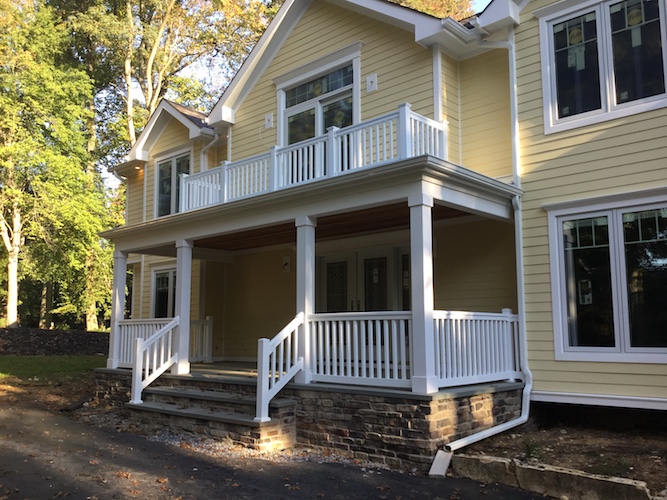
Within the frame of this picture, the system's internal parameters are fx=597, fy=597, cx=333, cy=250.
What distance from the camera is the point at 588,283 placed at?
8.16 metres

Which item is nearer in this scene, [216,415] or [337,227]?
[216,415]

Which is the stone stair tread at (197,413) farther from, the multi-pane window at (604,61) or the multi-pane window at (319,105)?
the multi-pane window at (604,61)

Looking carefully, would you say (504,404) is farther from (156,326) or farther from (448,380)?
(156,326)

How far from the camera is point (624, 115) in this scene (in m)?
8.05

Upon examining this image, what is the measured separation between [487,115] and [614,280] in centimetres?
334

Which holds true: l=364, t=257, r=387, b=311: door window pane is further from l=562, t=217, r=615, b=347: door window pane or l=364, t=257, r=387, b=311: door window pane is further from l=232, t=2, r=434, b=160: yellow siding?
l=562, t=217, r=615, b=347: door window pane

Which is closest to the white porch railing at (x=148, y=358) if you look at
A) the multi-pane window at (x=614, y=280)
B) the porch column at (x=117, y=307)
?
the porch column at (x=117, y=307)

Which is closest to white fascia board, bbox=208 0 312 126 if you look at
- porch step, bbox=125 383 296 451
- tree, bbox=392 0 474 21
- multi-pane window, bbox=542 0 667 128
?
multi-pane window, bbox=542 0 667 128

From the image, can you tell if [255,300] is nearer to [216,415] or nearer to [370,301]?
[370,301]

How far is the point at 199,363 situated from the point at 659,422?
8.87 meters

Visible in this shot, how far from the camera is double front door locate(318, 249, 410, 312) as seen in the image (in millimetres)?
10695

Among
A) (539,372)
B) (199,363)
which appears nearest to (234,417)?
(539,372)

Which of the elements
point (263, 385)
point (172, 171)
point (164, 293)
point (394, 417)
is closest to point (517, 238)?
point (394, 417)

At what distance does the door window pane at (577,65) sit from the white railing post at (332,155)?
330cm
